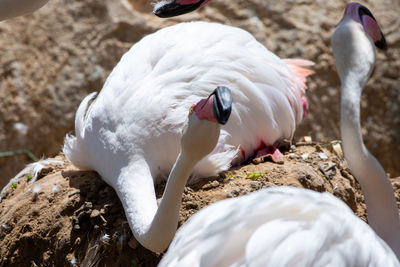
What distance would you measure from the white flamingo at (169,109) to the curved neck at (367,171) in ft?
2.85

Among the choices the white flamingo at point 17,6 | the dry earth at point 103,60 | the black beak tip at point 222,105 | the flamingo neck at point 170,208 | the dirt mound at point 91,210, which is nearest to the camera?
the black beak tip at point 222,105

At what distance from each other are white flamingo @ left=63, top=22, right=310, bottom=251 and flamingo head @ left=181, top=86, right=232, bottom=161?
48 cm

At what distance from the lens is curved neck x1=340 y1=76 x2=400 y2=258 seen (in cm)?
280

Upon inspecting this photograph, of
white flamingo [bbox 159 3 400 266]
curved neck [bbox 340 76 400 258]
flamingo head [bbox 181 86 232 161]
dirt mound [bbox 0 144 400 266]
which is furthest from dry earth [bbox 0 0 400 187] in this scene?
white flamingo [bbox 159 3 400 266]

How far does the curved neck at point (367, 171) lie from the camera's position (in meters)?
2.80

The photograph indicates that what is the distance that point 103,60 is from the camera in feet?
18.1


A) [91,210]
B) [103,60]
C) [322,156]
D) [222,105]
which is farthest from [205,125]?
[103,60]

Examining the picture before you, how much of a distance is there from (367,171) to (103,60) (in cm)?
309

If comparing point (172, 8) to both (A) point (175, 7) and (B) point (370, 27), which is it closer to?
(A) point (175, 7)

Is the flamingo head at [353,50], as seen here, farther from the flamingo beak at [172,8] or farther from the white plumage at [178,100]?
the white plumage at [178,100]

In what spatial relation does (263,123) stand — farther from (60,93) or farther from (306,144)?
(60,93)

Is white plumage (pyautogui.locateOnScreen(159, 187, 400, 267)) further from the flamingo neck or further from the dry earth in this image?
the dry earth

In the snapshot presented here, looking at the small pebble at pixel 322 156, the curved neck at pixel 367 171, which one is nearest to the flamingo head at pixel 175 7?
the curved neck at pixel 367 171

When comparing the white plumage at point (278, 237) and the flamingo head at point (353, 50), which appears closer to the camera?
the white plumage at point (278, 237)
